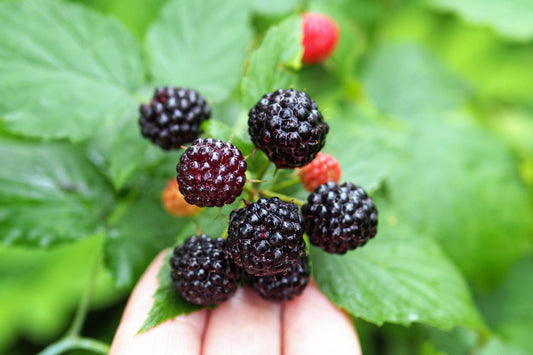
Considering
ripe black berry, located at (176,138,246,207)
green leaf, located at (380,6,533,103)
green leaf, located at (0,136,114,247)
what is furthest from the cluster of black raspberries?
green leaf, located at (380,6,533,103)

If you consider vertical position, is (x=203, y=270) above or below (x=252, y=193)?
below

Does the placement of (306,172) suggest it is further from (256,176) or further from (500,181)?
(500,181)

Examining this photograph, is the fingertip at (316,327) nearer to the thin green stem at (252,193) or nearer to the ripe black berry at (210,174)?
the thin green stem at (252,193)

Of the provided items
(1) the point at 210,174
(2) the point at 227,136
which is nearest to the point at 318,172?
(2) the point at 227,136

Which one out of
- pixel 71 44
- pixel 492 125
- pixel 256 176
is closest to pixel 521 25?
pixel 492 125

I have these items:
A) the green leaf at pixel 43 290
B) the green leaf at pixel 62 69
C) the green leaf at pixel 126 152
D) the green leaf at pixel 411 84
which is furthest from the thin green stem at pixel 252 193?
the green leaf at pixel 43 290

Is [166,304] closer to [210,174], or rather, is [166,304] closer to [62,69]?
[210,174]
